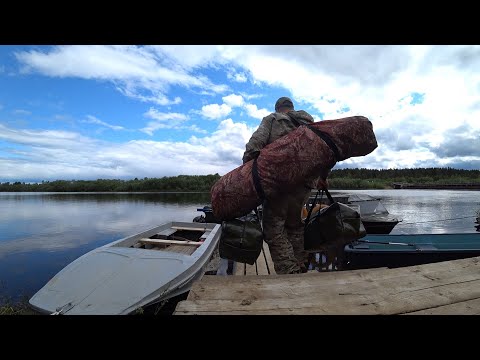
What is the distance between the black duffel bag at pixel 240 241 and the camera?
347cm

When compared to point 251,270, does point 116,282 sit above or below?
above

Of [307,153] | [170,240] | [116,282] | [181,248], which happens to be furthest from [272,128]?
[170,240]

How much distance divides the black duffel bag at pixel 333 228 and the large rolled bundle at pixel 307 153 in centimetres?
70

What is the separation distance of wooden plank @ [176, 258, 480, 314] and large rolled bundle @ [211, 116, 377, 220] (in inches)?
36.7

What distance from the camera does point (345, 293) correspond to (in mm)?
2246

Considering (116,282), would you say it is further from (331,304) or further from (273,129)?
(331,304)

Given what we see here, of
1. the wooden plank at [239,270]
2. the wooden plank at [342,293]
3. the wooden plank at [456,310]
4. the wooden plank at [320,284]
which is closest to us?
the wooden plank at [456,310]

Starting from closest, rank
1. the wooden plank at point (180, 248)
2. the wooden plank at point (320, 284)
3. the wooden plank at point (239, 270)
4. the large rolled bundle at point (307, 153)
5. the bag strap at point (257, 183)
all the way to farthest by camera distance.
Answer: the wooden plank at point (320, 284)
the large rolled bundle at point (307, 153)
the bag strap at point (257, 183)
the wooden plank at point (239, 270)
the wooden plank at point (180, 248)

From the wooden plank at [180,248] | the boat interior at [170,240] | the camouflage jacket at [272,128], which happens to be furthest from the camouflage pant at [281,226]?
the wooden plank at [180,248]

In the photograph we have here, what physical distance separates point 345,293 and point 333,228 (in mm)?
1310

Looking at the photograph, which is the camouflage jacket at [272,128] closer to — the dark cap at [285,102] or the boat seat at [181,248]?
the dark cap at [285,102]
